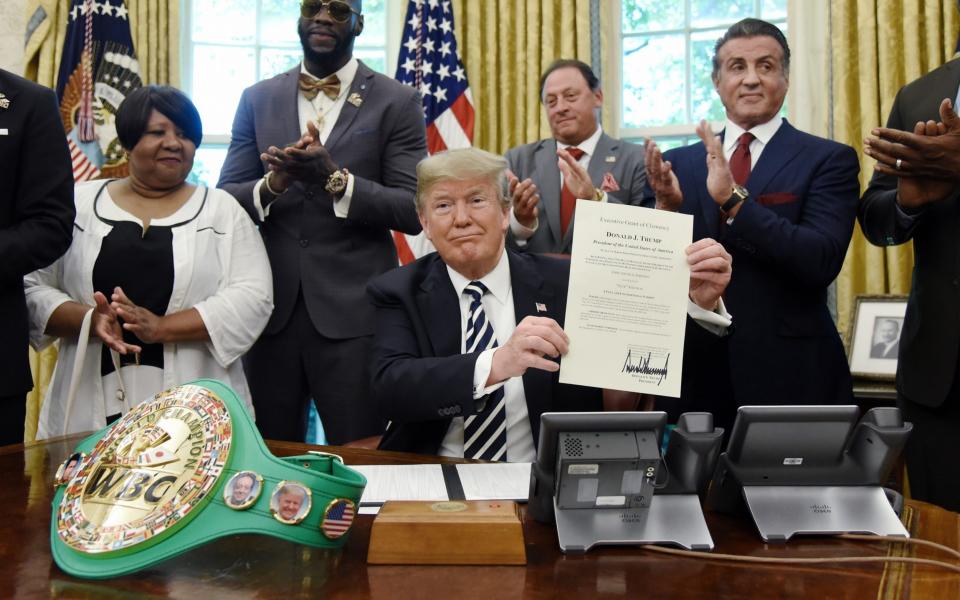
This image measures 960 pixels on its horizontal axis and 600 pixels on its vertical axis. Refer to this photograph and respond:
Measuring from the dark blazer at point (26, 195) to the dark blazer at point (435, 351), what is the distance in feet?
3.07

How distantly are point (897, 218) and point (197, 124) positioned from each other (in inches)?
85.7

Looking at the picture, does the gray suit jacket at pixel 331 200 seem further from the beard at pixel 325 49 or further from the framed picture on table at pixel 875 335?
the framed picture on table at pixel 875 335

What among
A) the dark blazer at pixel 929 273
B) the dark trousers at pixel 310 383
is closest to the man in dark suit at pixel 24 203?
the dark trousers at pixel 310 383

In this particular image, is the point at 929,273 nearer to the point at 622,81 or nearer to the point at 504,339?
the point at 504,339

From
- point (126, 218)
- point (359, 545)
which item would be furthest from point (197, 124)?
point (359, 545)

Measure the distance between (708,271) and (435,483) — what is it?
0.71m

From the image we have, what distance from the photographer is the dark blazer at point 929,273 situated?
246 cm

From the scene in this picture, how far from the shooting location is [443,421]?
215 cm

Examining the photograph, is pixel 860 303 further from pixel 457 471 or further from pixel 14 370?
pixel 14 370

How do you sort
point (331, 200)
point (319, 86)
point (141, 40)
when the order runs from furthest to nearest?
point (141, 40) → point (319, 86) → point (331, 200)

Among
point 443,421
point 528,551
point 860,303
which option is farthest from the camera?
point 860,303

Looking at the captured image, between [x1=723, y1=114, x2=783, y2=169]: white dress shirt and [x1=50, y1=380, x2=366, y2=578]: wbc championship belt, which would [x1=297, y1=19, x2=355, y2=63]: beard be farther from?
[x1=50, y1=380, x2=366, y2=578]: wbc championship belt

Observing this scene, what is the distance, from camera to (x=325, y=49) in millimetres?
3193

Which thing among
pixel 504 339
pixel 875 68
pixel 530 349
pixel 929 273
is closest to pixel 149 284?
pixel 504 339
